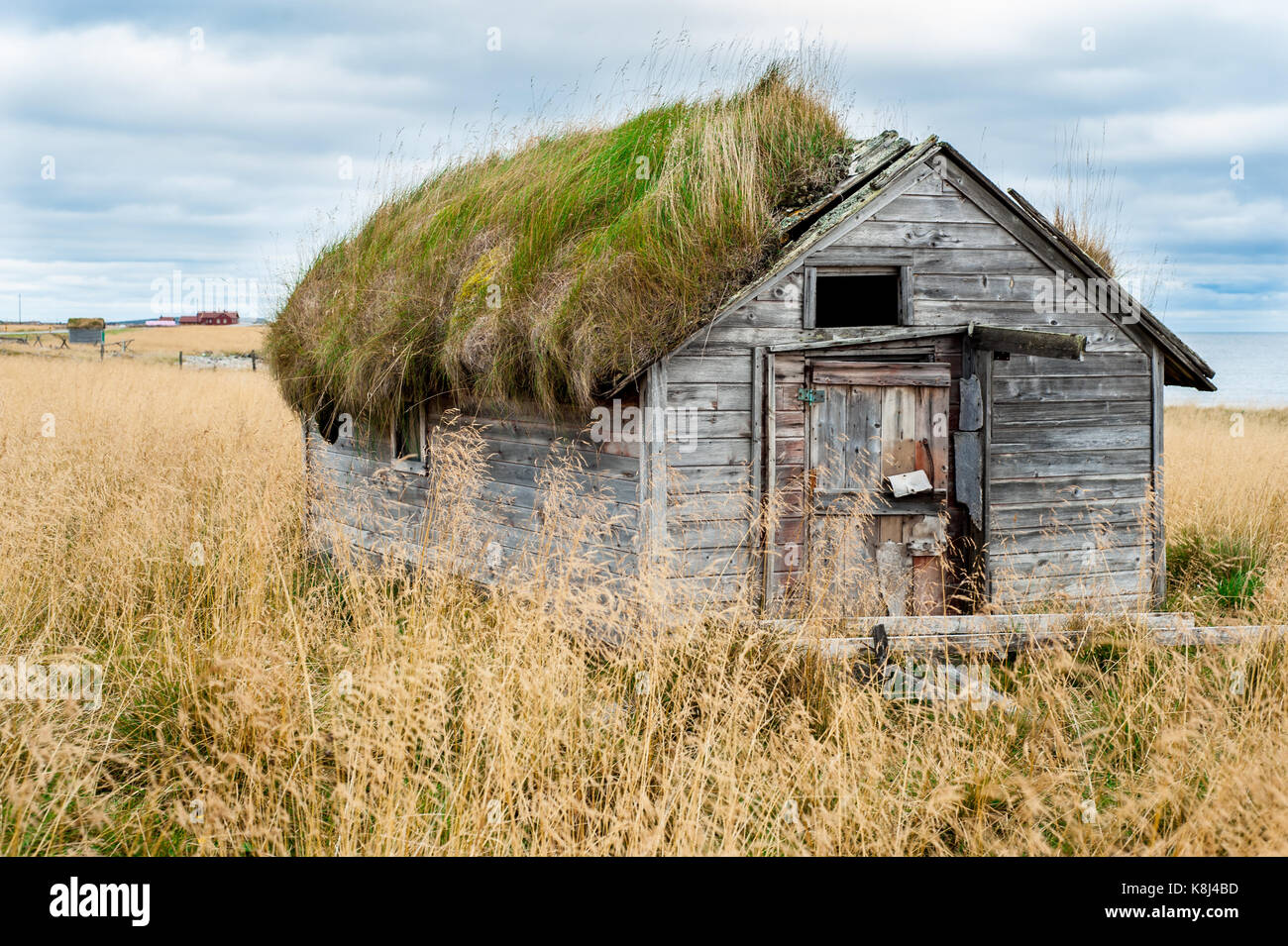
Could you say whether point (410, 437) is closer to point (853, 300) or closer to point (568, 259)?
point (568, 259)

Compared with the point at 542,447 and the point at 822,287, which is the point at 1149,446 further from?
the point at 542,447

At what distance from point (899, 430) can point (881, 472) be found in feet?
1.27

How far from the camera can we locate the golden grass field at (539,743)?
3.50 m

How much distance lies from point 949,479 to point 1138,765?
3.30 m

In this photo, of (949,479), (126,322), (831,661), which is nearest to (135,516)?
(831,661)

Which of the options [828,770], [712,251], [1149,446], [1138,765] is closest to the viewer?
[828,770]

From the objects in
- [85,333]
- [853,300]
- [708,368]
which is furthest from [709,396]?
[85,333]

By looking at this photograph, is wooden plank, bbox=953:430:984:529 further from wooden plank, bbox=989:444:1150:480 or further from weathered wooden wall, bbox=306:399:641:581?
weathered wooden wall, bbox=306:399:641:581

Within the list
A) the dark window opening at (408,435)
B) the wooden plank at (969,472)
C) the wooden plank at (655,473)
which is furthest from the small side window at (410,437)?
the wooden plank at (969,472)

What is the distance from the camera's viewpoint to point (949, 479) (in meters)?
7.66

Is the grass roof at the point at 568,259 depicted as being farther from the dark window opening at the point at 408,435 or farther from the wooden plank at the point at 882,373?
the wooden plank at the point at 882,373

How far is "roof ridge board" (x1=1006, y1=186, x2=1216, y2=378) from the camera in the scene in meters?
7.82

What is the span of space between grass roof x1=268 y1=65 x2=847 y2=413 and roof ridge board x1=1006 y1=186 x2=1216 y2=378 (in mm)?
1680
